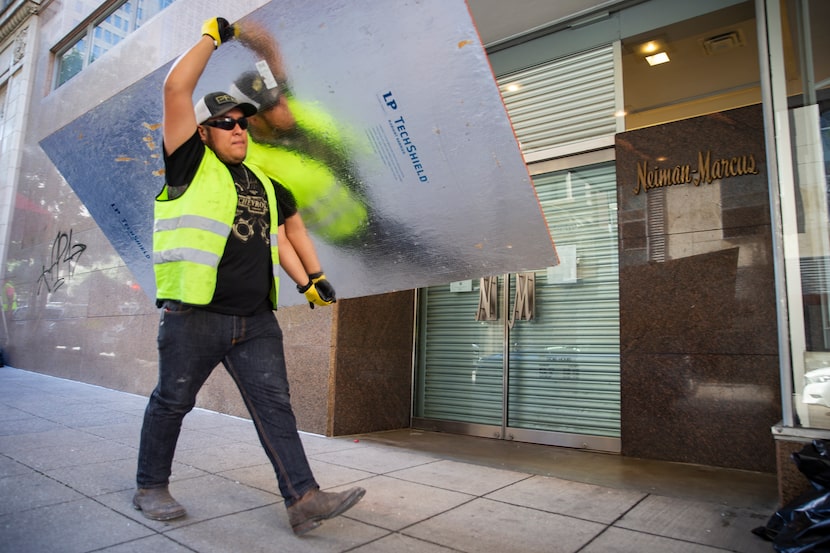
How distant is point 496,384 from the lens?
19.5ft

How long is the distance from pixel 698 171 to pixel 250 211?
3.91m

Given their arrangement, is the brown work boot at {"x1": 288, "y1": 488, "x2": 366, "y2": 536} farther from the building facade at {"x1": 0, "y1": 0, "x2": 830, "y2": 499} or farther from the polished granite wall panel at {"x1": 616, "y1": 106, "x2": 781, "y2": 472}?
the polished granite wall panel at {"x1": 616, "y1": 106, "x2": 781, "y2": 472}

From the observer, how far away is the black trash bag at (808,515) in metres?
2.31

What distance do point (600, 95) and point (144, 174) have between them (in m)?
4.28

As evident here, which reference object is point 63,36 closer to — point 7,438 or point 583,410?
point 7,438

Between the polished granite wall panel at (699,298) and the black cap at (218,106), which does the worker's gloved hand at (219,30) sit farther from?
the polished granite wall panel at (699,298)

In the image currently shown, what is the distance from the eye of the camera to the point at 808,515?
8.01 ft

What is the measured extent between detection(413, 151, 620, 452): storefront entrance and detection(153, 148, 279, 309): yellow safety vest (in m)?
3.62

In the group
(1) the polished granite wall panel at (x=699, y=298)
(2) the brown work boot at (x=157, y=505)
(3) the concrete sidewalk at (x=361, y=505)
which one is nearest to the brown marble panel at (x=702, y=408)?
(1) the polished granite wall panel at (x=699, y=298)

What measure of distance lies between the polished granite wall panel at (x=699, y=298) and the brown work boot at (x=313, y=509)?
3211 mm

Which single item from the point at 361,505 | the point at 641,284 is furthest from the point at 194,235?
the point at 641,284

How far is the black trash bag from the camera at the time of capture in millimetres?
2312

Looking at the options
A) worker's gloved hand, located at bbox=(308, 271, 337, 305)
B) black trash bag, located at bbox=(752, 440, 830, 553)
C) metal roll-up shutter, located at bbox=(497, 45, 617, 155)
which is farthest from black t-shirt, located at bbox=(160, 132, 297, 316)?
metal roll-up shutter, located at bbox=(497, 45, 617, 155)

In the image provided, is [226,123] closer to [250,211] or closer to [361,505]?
[250,211]
